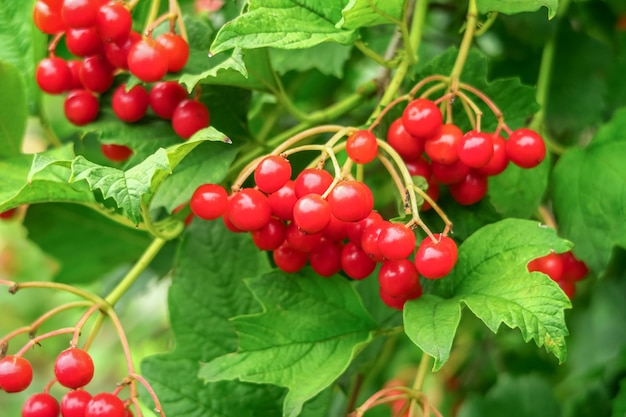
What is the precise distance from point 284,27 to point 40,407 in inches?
19.4

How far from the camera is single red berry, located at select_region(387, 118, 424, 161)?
851 mm

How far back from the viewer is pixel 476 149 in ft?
2.66

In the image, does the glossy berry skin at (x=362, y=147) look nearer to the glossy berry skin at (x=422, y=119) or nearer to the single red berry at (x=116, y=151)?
the glossy berry skin at (x=422, y=119)

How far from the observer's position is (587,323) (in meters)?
1.90

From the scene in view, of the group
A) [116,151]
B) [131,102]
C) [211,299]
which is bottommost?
[211,299]

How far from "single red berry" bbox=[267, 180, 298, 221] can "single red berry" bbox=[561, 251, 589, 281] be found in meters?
0.40

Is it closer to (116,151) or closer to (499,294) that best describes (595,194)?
(499,294)

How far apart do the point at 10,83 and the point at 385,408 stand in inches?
36.3

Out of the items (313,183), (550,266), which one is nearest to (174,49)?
(313,183)

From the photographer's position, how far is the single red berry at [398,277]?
2.62 ft

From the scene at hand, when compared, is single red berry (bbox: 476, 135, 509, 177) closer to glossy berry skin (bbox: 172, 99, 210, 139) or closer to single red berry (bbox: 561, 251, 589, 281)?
single red berry (bbox: 561, 251, 589, 281)

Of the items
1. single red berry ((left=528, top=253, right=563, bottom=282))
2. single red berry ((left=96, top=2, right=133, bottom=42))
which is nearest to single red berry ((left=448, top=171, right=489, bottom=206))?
single red berry ((left=528, top=253, right=563, bottom=282))

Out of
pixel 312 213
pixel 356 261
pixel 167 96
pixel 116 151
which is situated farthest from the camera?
pixel 116 151

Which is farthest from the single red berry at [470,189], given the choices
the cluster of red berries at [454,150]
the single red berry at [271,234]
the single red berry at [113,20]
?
the single red berry at [113,20]
